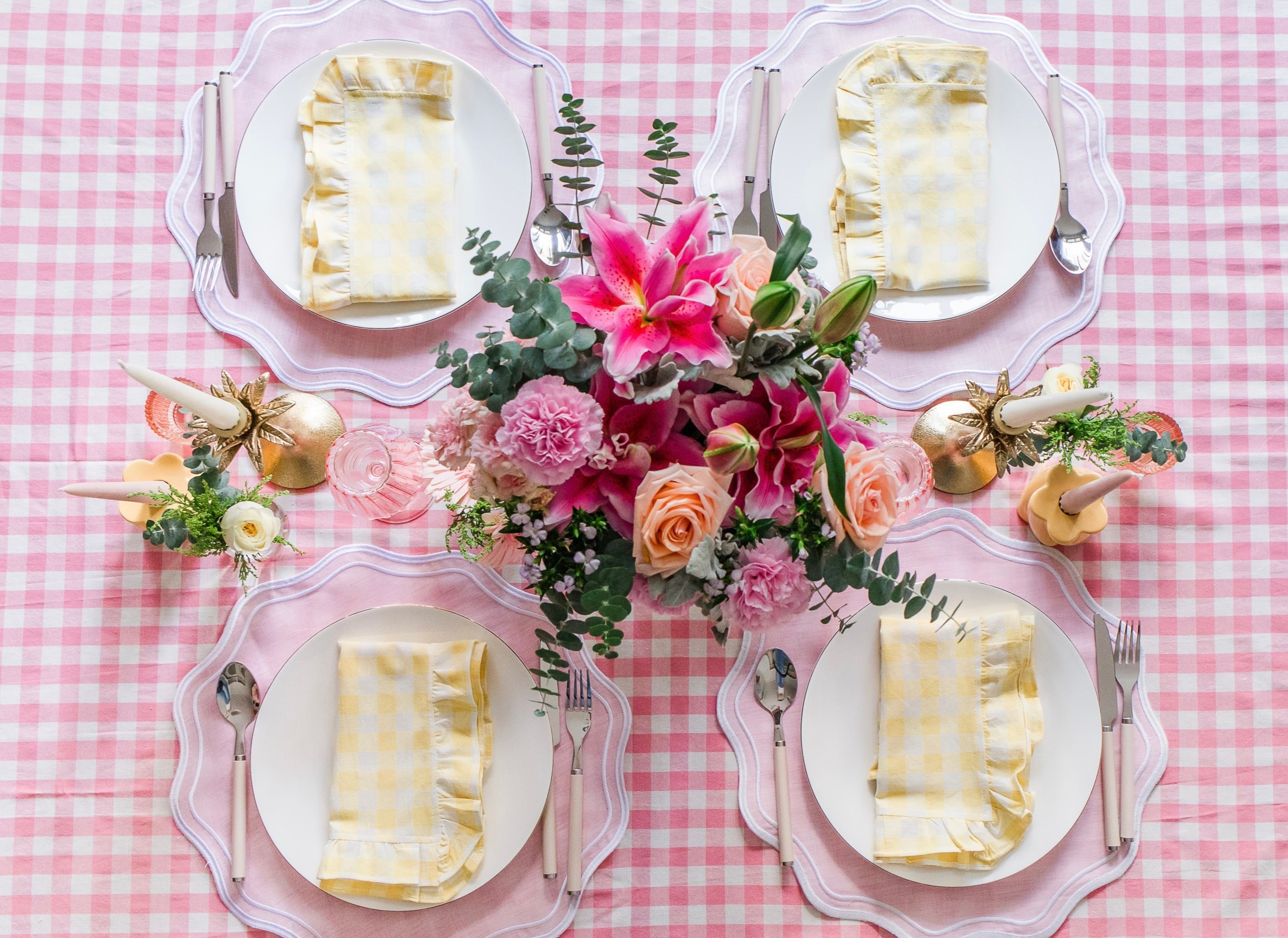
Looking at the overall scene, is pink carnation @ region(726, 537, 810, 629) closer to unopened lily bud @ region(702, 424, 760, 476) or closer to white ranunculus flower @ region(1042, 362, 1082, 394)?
unopened lily bud @ region(702, 424, 760, 476)

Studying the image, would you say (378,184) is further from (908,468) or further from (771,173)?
(908,468)

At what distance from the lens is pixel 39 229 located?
115cm

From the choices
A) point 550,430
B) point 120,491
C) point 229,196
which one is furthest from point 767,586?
point 229,196


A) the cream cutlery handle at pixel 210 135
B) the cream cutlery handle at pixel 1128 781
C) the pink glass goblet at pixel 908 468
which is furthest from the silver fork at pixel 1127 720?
the cream cutlery handle at pixel 210 135

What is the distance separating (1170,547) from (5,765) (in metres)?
1.41

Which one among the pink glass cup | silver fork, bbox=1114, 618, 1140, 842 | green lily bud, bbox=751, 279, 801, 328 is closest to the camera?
green lily bud, bbox=751, 279, 801, 328

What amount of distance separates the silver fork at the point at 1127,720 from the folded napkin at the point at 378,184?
894mm

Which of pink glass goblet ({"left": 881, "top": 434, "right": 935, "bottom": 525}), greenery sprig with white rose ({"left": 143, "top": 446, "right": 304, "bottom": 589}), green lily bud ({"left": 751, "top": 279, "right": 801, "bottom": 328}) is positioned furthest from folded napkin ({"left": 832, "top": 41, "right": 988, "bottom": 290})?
greenery sprig with white rose ({"left": 143, "top": 446, "right": 304, "bottom": 589})

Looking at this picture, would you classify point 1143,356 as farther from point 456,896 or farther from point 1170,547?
point 456,896

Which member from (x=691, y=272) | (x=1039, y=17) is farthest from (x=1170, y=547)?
(x=691, y=272)

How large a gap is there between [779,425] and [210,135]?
82cm

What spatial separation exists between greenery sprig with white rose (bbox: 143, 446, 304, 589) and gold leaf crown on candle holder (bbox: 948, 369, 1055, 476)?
2.55 ft

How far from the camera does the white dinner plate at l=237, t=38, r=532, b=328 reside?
1.12 meters

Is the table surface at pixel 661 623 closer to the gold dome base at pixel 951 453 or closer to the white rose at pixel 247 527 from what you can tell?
the gold dome base at pixel 951 453
